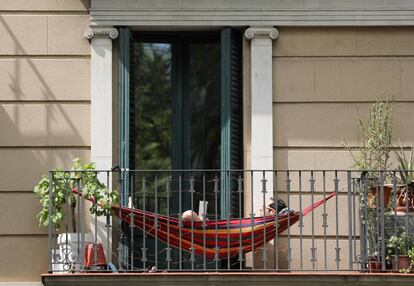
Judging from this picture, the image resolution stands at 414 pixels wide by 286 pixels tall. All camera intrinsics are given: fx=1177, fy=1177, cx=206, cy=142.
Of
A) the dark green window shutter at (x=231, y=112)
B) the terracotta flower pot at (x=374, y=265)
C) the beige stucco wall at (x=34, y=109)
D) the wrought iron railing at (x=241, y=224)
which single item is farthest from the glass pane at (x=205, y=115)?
the terracotta flower pot at (x=374, y=265)

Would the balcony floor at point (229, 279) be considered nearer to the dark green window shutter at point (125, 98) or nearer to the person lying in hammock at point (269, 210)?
the person lying in hammock at point (269, 210)

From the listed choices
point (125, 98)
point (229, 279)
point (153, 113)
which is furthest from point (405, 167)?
point (153, 113)

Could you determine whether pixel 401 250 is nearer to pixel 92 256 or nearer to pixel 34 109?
pixel 92 256

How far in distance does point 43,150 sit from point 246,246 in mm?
2875

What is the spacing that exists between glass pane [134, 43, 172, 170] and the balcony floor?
34.7ft

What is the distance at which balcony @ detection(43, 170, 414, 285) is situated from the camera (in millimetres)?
13375

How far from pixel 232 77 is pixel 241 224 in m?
2.10

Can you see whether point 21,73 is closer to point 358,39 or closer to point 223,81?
point 223,81

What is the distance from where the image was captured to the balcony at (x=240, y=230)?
13.4 meters

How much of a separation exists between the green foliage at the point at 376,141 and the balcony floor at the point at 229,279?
5.14 ft

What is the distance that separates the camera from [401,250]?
13453 mm

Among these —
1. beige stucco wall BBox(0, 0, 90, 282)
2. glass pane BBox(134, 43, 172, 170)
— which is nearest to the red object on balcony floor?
beige stucco wall BBox(0, 0, 90, 282)

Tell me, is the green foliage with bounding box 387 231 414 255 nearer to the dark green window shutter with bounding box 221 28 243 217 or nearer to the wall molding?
the dark green window shutter with bounding box 221 28 243 217

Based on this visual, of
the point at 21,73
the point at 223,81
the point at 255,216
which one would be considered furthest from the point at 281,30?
the point at 21,73
